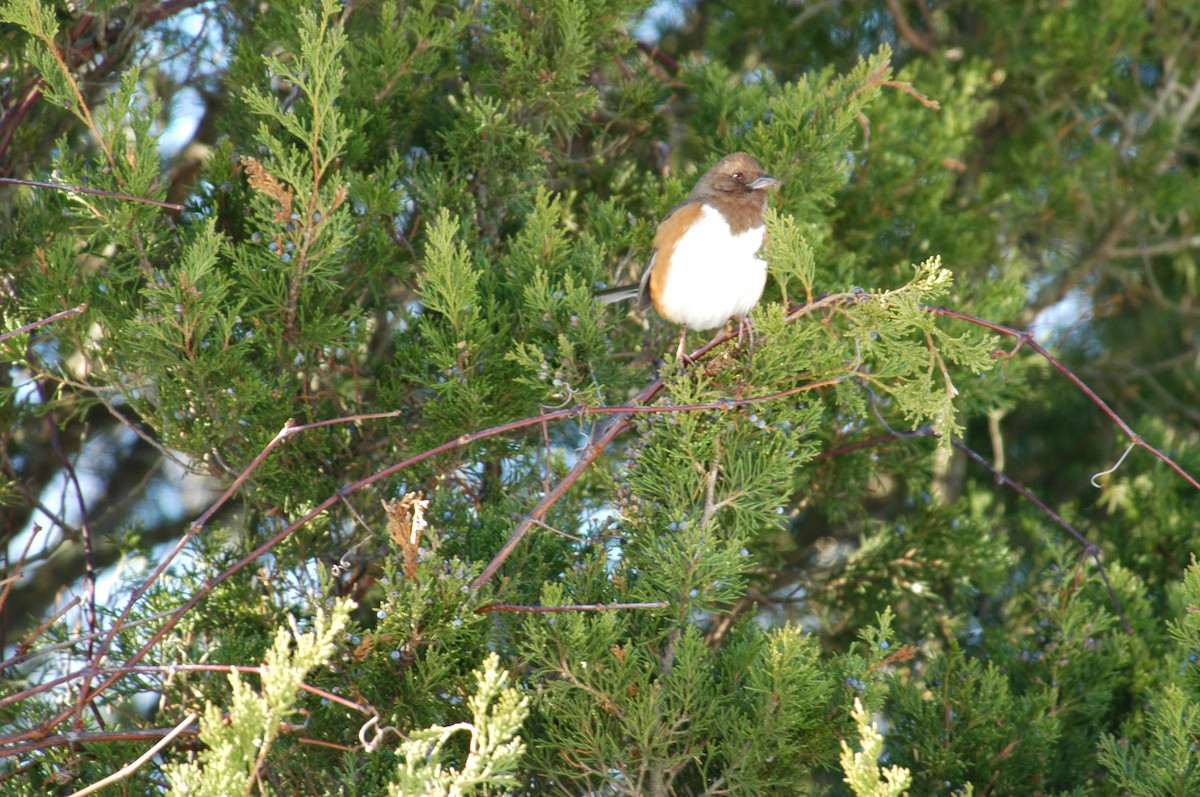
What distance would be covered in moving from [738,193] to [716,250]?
0.16 metres

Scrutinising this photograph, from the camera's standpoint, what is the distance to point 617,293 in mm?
2949

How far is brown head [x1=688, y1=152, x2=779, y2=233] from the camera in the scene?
286cm

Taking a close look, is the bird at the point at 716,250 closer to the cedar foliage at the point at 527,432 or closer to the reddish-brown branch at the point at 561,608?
the cedar foliage at the point at 527,432

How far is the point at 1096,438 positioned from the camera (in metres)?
4.65

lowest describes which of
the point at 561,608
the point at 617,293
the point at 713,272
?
the point at 561,608

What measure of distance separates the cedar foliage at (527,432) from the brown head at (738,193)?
3.1 inches

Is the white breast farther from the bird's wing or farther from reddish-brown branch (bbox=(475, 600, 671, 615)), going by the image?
reddish-brown branch (bbox=(475, 600, 671, 615))

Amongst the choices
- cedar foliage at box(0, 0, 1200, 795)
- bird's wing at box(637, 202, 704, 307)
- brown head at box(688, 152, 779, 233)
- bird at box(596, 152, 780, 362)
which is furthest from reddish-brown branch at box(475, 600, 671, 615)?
brown head at box(688, 152, 779, 233)

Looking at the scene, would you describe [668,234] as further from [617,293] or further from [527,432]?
[527,432]

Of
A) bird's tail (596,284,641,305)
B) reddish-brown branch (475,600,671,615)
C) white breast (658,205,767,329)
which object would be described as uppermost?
bird's tail (596,284,641,305)

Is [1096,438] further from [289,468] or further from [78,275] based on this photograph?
[78,275]

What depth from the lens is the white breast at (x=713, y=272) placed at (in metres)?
2.85

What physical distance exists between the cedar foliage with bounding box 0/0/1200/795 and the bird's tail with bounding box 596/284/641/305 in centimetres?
12

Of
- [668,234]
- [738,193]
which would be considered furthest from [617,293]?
[738,193]
